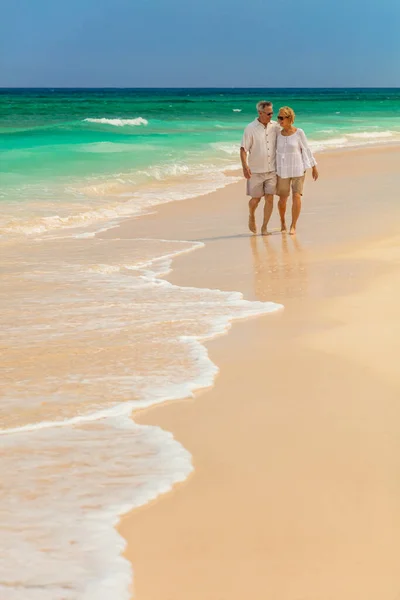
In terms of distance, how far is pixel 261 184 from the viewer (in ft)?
31.0

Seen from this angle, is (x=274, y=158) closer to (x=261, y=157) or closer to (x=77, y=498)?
(x=261, y=157)

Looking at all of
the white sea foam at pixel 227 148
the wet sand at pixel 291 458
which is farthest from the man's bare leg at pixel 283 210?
the white sea foam at pixel 227 148

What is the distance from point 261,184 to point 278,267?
227cm

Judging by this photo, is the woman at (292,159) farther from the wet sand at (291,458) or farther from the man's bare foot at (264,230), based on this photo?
the wet sand at (291,458)

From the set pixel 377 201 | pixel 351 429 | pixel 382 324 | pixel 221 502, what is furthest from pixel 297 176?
pixel 221 502

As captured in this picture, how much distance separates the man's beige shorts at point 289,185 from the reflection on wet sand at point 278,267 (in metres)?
0.47

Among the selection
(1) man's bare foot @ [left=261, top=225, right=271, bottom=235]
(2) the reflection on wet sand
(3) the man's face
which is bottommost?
(2) the reflection on wet sand

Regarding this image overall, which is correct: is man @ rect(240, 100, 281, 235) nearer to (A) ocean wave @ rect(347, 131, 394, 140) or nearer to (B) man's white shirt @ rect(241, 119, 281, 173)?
(B) man's white shirt @ rect(241, 119, 281, 173)

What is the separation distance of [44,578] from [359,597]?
0.88m

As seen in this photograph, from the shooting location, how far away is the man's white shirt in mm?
9102

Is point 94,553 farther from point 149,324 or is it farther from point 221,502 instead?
point 149,324

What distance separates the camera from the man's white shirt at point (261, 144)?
→ 9102mm

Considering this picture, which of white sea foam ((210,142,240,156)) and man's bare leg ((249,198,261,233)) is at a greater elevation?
white sea foam ((210,142,240,156))

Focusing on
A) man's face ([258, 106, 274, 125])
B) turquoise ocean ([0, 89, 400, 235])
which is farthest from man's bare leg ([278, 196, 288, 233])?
turquoise ocean ([0, 89, 400, 235])
